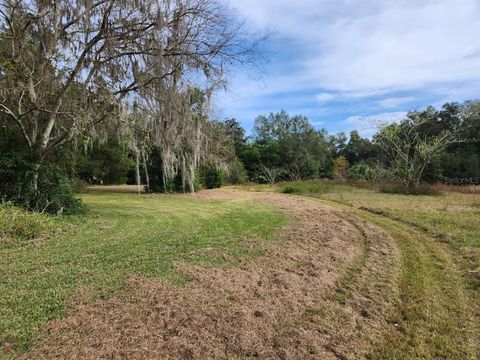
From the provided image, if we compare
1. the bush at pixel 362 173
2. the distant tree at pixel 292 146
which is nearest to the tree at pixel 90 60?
the bush at pixel 362 173

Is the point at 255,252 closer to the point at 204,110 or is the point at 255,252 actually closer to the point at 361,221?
the point at 361,221

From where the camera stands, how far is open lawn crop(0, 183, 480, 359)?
109 inches

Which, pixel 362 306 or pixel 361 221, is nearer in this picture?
pixel 362 306

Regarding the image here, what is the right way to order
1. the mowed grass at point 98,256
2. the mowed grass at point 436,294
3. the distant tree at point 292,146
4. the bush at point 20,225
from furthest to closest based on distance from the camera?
the distant tree at point 292,146 → the bush at point 20,225 → the mowed grass at point 98,256 → the mowed grass at point 436,294

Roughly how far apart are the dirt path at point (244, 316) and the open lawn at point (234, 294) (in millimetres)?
12

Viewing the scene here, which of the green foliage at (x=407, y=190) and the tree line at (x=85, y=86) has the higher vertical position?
the tree line at (x=85, y=86)

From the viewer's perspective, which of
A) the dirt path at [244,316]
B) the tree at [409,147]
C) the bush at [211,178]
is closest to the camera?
the dirt path at [244,316]

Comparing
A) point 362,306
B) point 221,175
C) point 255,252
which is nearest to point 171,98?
point 255,252

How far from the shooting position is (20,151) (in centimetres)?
744

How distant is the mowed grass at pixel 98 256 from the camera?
309cm

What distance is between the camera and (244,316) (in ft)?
10.5

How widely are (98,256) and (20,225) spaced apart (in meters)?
1.95

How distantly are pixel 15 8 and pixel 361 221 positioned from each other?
858cm

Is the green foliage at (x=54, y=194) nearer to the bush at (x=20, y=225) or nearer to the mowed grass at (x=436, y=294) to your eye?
the bush at (x=20, y=225)
